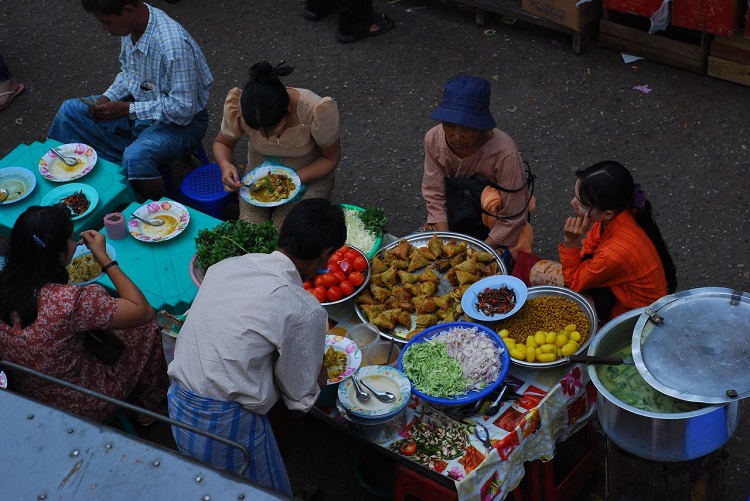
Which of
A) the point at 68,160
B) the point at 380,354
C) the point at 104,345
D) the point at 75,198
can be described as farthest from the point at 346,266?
the point at 68,160

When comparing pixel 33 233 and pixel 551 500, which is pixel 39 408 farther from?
pixel 551 500

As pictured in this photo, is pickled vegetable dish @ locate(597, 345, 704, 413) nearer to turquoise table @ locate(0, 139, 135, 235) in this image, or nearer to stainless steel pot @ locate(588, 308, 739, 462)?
stainless steel pot @ locate(588, 308, 739, 462)

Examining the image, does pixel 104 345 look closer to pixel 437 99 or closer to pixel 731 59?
pixel 437 99

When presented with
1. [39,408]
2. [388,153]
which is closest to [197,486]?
[39,408]

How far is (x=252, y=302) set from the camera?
3055 millimetres

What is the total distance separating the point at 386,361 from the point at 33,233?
5.78ft

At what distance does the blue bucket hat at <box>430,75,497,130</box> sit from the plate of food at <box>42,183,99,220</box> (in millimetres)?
2338

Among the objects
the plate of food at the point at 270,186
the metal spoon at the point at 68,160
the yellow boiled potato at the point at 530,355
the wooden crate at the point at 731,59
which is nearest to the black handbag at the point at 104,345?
the plate of food at the point at 270,186

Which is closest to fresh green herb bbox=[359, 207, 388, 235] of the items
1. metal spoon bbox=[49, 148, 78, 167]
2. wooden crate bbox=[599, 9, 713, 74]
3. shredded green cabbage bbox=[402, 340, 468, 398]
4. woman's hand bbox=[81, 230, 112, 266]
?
shredded green cabbage bbox=[402, 340, 468, 398]

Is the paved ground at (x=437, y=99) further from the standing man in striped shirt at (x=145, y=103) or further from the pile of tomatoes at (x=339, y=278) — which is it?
the standing man in striped shirt at (x=145, y=103)

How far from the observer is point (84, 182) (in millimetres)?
5371

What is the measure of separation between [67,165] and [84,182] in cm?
21

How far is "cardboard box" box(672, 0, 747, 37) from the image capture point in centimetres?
592

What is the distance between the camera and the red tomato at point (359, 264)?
428 cm
